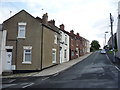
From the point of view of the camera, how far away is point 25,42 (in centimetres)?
2381

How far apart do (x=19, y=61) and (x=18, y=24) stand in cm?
455

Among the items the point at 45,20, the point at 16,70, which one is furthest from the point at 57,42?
the point at 16,70

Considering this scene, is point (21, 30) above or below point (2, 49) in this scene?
above

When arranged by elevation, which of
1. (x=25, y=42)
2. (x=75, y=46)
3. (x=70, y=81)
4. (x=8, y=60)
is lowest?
(x=70, y=81)

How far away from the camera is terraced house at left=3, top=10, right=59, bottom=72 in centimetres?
2323

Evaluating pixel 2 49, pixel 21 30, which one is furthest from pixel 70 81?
pixel 21 30

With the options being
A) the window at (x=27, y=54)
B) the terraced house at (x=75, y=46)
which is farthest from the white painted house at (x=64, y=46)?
the window at (x=27, y=54)

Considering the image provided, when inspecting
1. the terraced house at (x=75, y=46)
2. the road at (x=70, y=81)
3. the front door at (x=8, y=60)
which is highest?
the terraced house at (x=75, y=46)

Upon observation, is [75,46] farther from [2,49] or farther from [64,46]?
[2,49]

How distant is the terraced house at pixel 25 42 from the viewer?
23234mm

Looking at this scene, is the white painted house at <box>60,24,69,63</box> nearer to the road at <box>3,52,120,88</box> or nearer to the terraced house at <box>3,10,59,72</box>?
the terraced house at <box>3,10,59,72</box>

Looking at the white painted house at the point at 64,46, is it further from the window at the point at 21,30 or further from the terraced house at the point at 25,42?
the window at the point at 21,30

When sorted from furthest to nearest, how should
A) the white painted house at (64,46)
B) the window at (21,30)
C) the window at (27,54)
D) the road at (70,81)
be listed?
the white painted house at (64,46)
the window at (21,30)
the window at (27,54)
the road at (70,81)

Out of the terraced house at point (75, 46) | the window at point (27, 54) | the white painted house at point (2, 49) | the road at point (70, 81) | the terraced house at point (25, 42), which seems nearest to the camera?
the road at point (70, 81)
